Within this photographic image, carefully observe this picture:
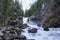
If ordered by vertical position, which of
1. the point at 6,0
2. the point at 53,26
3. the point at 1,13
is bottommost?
the point at 53,26

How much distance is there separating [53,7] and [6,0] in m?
15.7

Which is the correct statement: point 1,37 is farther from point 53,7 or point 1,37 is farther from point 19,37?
point 53,7

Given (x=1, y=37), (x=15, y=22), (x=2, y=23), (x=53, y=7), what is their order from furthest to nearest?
(x=53, y=7), (x=15, y=22), (x=2, y=23), (x=1, y=37)

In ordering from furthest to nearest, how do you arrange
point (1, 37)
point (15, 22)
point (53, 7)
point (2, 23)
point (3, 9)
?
point (53, 7)
point (15, 22)
point (3, 9)
point (2, 23)
point (1, 37)

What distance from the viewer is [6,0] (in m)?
52.2

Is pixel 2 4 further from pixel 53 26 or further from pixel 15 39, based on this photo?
pixel 15 39

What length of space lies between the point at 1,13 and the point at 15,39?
2425 cm

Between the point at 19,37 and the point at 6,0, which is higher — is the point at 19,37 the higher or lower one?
the lower one

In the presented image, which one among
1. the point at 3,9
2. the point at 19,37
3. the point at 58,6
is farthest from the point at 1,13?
the point at 19,37

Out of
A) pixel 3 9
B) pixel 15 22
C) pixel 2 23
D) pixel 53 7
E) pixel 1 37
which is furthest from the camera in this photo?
pixel 53 7

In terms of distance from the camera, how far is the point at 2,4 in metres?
50.6

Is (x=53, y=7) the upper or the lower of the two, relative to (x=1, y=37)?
upper

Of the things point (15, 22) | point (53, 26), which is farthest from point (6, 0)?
point (53, 26)

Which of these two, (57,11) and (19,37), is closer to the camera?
(19,37)
